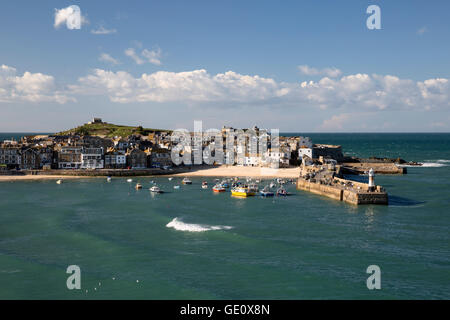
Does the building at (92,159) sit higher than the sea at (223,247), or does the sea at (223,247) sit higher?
the building at (92,159)

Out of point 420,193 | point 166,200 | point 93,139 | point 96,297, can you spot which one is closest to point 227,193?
point 166,200

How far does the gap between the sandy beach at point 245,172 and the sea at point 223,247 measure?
31.9 m

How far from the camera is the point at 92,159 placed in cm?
10631

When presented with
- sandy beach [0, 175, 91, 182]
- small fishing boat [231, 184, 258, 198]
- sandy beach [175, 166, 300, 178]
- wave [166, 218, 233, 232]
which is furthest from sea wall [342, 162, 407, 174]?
wave [166, 218, 233, 232]

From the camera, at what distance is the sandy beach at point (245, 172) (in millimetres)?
99500

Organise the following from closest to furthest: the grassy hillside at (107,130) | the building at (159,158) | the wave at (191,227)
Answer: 1. the wave at (191,227)
2. the building at (159,158)
3. the grassy hillside at (107,130)

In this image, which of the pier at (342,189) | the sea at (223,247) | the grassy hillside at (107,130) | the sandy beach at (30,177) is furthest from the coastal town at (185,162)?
the grassy hillside at (107,130)

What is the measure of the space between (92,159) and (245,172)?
38.7 m

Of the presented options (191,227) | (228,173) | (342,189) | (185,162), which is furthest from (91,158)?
(191,227)

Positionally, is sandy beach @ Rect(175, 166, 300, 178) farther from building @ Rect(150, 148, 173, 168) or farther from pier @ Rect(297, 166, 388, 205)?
pier @ Rect(297, 166, 388, 205)

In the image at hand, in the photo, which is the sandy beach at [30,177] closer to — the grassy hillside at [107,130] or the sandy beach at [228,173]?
the sandy beach at [228,173]

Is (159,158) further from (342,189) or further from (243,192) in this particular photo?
(342,189)

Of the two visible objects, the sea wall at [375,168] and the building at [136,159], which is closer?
the sea wall at [375,168]

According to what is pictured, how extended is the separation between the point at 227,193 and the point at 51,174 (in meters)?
47.7
